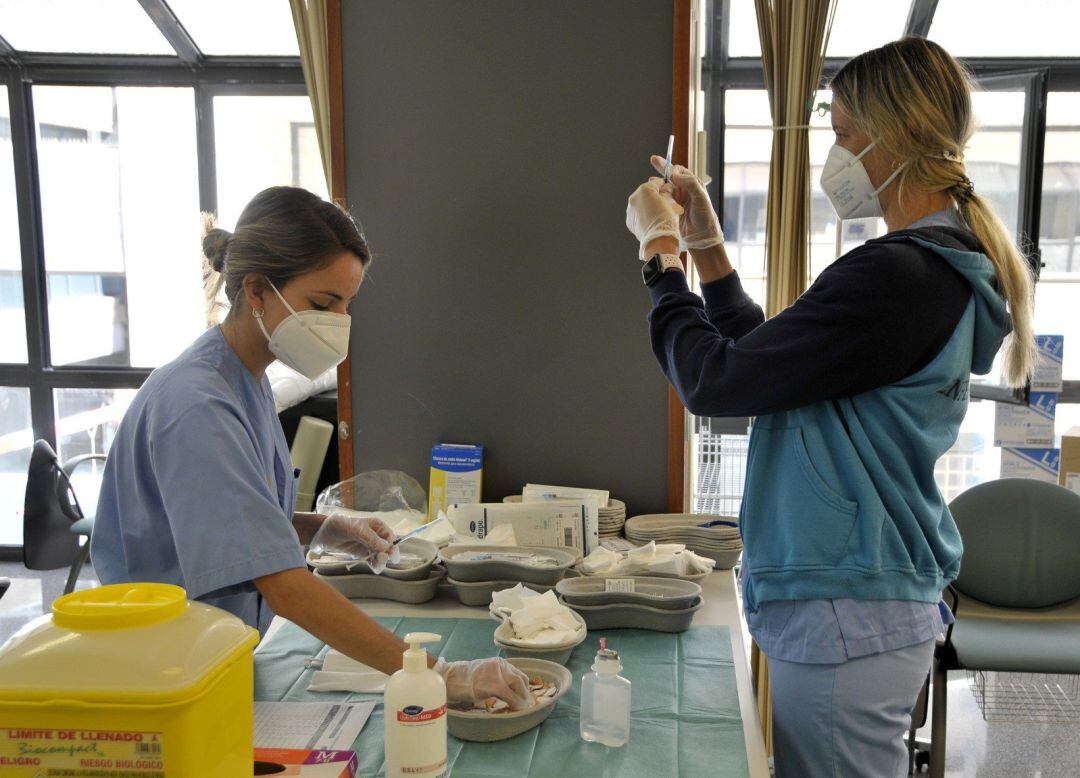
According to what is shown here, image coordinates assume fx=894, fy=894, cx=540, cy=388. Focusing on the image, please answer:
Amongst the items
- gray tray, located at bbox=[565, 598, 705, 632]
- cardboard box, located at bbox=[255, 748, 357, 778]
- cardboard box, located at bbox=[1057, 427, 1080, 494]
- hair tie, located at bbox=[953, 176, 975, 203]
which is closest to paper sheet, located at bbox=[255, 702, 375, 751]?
cardboard box, located at bbox=[255, 748, 357, 778]

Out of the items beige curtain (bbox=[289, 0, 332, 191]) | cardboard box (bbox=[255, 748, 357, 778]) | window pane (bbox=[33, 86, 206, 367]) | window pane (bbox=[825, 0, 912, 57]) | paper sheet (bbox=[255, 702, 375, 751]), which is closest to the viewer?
cardboard box (bbox=[255, 748, 357, 778])

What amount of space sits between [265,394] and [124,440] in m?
0.26

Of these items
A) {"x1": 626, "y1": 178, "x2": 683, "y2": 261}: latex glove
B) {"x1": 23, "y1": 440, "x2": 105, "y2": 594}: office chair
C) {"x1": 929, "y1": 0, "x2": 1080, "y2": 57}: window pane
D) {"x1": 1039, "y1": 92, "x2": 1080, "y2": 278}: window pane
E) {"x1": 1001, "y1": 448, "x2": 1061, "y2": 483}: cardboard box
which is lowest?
{"x1": 23, "y1": 440, "x2": 105, "y2": 594}: office chair

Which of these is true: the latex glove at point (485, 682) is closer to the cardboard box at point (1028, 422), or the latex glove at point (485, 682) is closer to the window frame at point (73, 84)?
the cardboard box at point (1028, 422)

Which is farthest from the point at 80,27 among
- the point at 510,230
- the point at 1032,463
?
the point at 1032,463

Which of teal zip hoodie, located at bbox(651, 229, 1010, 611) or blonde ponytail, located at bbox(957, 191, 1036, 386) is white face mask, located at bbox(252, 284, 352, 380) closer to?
teal zip hoodie, located at bbox(651, 229, 1010, 611)

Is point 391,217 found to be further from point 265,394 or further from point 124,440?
point 124,440

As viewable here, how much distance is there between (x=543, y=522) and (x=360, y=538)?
1.51ft

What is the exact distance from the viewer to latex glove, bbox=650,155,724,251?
1.70 m

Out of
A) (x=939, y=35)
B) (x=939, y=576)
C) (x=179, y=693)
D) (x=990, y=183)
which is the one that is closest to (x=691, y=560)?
(x=939, y=576)

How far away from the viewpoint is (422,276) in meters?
2.28

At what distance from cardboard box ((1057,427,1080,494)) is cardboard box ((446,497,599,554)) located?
196cm

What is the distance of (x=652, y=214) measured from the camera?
156cm

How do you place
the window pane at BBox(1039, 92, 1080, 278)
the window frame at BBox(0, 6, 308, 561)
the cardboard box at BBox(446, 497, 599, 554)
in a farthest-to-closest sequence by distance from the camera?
the window frame at BBox(0, 6, 308, 561) < the window pane at BBox(1039, 92, 1080, 278) < the cardboard box at BBox(446, 497, 599, 554)
